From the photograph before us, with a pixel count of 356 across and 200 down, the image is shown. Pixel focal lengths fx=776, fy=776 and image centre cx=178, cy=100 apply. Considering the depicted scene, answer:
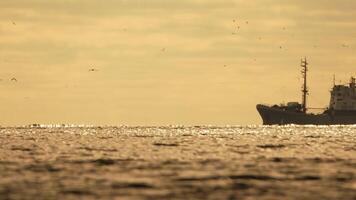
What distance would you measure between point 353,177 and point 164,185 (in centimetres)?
789

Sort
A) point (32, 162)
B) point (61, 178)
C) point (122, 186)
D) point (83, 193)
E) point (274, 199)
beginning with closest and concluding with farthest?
point (274, 199), point (83, 193), point (122, 186), point (61, 178), point (32, 162)

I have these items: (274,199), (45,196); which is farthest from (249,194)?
(45,196)

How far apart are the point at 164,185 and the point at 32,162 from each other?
14.7m

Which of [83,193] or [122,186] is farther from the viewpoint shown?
[122,186]

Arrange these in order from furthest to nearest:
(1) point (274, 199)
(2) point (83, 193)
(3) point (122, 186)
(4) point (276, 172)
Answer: (4) point (276, 172), (3) point (122, 186), (2) point (83, 193), (1) point (274, 199)

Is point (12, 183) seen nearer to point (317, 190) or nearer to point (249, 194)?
point (249, 194)

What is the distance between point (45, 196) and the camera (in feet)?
78.0

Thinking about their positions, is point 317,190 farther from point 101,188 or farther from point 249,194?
point 101,188

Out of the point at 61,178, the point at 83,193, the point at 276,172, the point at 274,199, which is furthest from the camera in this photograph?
the point at 276,172

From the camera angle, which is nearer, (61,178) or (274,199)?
(274,199)

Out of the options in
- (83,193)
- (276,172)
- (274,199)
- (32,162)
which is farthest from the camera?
(32,162)

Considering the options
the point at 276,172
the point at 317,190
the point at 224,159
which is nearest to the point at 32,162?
the point at 224,159

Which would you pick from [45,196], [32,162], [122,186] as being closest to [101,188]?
[122,186]

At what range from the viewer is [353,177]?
98.8ft
